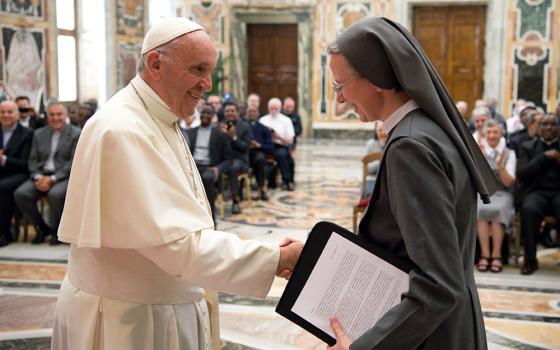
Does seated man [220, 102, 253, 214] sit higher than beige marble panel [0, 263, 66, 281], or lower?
higher

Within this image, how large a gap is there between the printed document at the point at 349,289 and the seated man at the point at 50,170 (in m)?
5.74

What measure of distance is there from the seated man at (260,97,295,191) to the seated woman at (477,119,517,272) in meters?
4.38

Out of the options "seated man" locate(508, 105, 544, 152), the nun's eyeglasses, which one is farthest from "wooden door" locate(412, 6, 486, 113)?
the nun's eyeglasses

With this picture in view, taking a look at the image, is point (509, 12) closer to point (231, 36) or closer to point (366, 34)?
point (231, 36)

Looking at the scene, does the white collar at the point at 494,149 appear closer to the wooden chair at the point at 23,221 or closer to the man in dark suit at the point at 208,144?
the man in dark suit at the point at 208,144

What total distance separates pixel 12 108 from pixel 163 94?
5.88m

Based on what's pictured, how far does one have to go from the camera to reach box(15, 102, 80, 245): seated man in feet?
23.7

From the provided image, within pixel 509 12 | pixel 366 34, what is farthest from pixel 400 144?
pixel 509 12

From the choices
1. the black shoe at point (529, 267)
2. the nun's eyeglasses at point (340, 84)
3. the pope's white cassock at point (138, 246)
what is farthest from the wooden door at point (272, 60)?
the nun's eyeglasses at point (340, 84)

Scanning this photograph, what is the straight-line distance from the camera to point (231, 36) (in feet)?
59.5

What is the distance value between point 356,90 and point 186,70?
0.68m

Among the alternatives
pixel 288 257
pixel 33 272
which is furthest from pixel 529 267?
pixel 288 257

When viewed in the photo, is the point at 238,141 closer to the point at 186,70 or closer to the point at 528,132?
the point at 528,132

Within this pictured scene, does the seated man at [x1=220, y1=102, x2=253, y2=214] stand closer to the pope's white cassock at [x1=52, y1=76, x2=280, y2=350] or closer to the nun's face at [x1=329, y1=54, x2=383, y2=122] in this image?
the pope's white cassock at [x1=52, y1=76, x2=280, y2=350]
